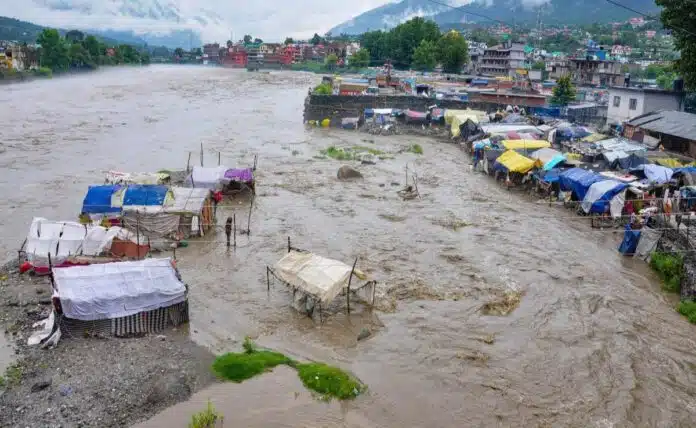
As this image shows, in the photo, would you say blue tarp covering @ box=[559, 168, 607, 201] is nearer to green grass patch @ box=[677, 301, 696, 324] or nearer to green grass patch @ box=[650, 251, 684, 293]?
green grass patch @ box=[650, 251, 684, 293]

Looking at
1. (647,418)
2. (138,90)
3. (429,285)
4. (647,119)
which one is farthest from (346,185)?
(138,90)

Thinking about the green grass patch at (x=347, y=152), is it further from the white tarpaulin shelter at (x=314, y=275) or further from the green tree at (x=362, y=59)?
the green tree at (x=362, y=59)

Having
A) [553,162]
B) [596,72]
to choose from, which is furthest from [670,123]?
[596,72]

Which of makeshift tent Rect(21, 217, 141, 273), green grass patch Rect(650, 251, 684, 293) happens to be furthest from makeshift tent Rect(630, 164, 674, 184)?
makeshift tent Rect(21, 217, 141, 273)

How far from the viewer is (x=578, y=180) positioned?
21.2 metres

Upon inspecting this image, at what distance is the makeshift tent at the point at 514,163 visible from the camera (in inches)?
992

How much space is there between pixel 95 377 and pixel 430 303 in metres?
7.90

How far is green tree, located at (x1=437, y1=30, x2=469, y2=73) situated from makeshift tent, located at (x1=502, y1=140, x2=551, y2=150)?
5609cm

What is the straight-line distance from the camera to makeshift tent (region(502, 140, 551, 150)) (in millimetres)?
27981

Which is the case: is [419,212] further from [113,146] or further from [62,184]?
[113,146]

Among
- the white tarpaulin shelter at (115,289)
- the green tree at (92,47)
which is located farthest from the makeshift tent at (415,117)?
the green tree at (92,47)

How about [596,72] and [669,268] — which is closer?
[669,268]

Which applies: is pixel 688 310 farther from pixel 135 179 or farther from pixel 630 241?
pixel 135 179

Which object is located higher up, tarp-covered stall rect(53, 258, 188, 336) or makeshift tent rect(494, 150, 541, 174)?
makeshift tent rect(494, 150, 541, 174)
